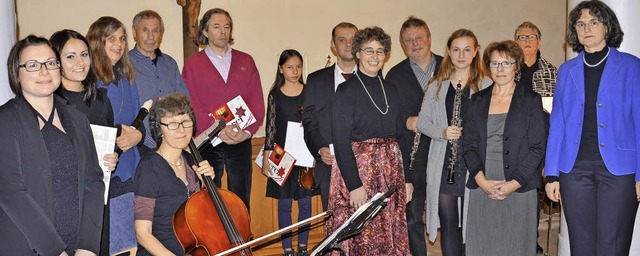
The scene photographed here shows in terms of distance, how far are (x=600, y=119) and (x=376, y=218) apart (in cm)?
123

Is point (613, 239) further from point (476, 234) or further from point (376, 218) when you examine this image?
point (376, 218)

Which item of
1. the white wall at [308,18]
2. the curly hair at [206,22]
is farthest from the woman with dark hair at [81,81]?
the white wall at [308,18]

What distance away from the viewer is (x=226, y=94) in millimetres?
5254

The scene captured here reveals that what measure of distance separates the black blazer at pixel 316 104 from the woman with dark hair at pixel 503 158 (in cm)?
89

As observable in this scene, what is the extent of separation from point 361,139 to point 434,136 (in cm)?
58

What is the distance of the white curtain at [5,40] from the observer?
11.7 ft

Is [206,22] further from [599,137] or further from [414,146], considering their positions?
[599,137]

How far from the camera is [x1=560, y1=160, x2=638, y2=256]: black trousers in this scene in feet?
12.9

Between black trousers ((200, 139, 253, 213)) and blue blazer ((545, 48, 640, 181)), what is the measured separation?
2.11 meters

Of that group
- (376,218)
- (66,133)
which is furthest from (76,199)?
(376,218)

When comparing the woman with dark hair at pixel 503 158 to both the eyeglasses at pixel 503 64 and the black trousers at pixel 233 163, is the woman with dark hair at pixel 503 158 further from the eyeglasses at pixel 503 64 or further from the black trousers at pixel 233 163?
the black trousers at pixel 233 163

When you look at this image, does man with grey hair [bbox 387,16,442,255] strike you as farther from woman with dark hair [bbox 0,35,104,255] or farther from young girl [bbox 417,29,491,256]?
woman with dark hair [bbox 0,35,104,255]

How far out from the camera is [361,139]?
431 centimetres

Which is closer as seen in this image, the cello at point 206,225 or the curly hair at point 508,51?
the cello at point 206,225
